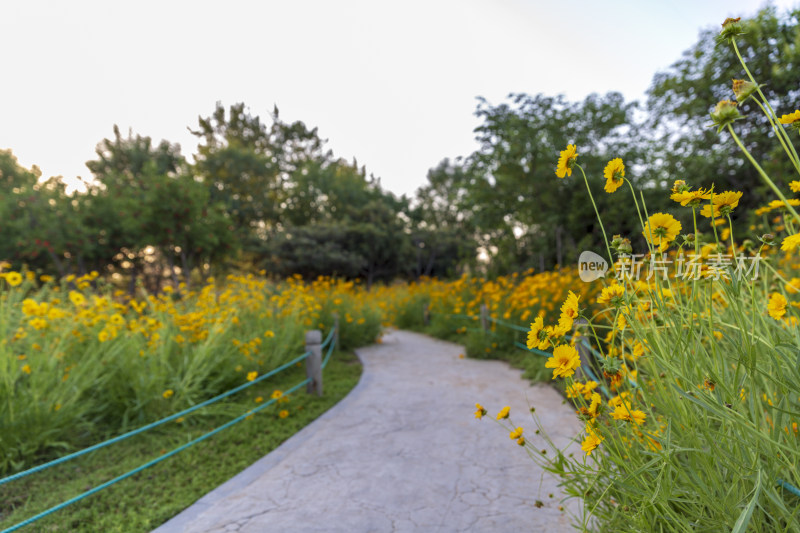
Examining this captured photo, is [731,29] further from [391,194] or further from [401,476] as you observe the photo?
[391,194]

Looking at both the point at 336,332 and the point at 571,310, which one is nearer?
the point at 571,310

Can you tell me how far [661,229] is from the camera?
1.28 m

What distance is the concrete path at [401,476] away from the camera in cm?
226

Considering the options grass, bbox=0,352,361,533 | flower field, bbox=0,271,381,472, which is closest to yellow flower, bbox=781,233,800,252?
grass, bbox=0,352,361,533

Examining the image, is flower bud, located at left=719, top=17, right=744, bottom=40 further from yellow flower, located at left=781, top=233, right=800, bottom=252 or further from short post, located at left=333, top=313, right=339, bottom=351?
short post, located at left=333, top=313, right=339, bottom=351

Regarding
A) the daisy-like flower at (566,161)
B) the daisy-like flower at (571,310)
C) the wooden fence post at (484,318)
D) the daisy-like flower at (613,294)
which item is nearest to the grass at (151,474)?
the daisy-like flower at (571,310)

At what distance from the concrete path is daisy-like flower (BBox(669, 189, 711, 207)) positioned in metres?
1.44

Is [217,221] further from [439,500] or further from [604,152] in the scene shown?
[439,500]

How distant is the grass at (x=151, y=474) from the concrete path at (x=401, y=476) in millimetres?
154

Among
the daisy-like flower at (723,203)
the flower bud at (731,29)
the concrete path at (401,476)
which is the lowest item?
the concrete path at (401,476)

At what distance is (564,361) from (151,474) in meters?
3.01

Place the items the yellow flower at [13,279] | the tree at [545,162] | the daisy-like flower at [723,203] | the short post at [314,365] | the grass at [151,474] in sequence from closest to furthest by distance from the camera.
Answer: the daisy-like flower at [723,203] < the grass at [151,474] < the yellow flower at [13,279] < the short post at [314,365] < the tree at [545,162]

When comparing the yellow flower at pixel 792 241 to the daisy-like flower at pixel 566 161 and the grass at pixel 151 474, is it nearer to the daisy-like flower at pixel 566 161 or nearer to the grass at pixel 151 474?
the daisy-like flower at pixel 566 161

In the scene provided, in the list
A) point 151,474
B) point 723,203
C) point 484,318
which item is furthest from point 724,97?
point 151,474
